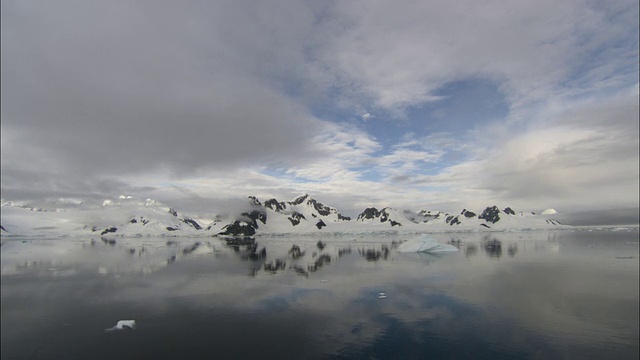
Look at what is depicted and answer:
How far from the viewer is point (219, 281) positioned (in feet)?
139

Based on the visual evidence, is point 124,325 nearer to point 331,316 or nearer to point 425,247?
point 331,316

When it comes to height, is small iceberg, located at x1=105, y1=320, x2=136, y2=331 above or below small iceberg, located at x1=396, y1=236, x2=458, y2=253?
below

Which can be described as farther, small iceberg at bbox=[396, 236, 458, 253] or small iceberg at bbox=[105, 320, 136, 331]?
small iceberg at bbox=[396, 236, 458, 253]

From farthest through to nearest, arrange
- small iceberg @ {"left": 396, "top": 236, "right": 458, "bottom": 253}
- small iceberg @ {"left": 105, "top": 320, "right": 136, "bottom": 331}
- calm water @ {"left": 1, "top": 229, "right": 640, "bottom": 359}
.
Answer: small iceberg @ {"left": 396, "top": 236, "right": 458, "bottom": 253} < small iceberg @ {"left": 105, "top": 320, "right": 136, "bottom": 331} < calm water @ {"left": 1, "top": 229, "right": 640, "bottom": 359}

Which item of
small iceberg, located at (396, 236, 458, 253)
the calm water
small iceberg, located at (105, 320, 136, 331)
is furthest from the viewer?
small iceberg, located at (396, 236, 458, 253)

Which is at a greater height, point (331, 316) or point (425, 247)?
point (425, 247)

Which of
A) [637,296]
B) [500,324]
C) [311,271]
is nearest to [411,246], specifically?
[311,271]

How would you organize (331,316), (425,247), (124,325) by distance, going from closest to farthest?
(124,325), (331,316), (425,247)

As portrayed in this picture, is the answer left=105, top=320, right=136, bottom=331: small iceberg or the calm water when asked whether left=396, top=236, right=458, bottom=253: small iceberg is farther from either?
left=105, top=320, right=136, bottom=331: small iceberg

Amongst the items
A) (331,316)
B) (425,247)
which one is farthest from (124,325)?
(425,247)

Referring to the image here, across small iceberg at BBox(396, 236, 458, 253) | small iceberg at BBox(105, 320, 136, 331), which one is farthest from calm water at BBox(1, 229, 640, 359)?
small iceberg at BBox(396, 236, 458, 253)

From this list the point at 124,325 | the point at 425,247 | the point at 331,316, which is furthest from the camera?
the point at 425,247

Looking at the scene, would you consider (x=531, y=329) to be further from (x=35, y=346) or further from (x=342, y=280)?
(x=35, y=346)

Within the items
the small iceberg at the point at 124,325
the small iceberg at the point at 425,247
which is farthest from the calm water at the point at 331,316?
the small iceberg at the point at 425,247
